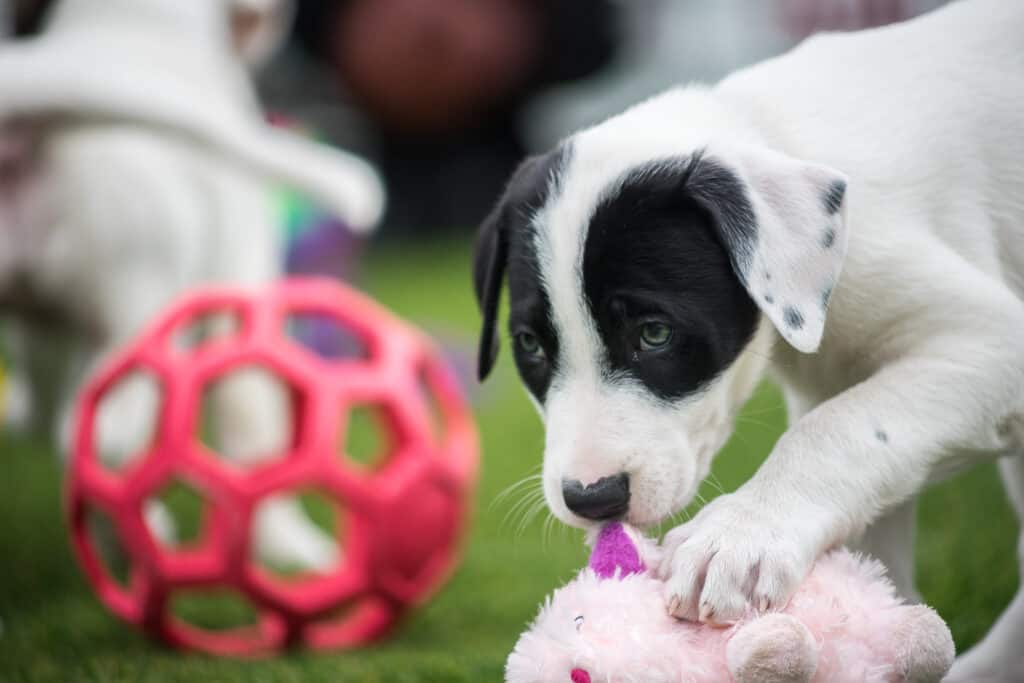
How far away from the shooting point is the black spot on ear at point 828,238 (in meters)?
1.82

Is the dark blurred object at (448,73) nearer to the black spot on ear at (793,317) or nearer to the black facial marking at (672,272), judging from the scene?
the black facial marking at (672,272)

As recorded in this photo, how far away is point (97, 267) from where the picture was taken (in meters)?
3.55

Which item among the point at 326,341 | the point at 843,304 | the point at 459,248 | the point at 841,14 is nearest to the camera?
the point at 843,304

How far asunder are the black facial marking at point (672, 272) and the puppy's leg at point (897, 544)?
483 mm

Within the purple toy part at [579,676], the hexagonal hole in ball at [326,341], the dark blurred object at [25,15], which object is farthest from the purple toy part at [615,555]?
the dark blurred object at [25,15]

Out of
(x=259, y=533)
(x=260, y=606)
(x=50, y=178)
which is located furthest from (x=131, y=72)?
(x=260, y=606)

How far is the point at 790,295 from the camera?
180cm

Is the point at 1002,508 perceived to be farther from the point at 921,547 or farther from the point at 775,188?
the point at 775,188

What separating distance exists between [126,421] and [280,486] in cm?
88

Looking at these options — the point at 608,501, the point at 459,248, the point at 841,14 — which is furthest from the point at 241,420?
the point at 459,248

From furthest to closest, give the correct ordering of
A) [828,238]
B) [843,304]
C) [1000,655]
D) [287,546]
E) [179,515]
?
1. [179,515]
2. [287,546]
3. [1000,655]
4. [843,304]
5. [828,238]

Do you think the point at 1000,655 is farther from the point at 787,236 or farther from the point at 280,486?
the point at 280,486

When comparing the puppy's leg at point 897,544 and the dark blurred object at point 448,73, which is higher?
the puppy's leg at point 897,544

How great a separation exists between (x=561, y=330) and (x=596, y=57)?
1258 centimetres
